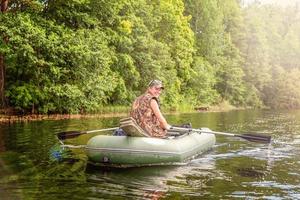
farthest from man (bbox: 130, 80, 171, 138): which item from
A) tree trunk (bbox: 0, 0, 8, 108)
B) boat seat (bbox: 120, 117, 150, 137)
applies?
tree trunk (bbox: 0, 0, 8, 108)

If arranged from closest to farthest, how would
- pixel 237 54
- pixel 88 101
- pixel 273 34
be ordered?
pixel 88 101 → pixel 237 54 → pixel 273 34

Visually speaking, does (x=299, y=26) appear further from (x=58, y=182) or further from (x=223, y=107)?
(x=58, y=182)

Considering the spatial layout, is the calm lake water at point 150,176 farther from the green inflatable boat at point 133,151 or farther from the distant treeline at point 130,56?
the distant treeline at point 130,56

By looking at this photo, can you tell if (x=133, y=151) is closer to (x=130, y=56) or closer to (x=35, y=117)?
(x=35, y=117)

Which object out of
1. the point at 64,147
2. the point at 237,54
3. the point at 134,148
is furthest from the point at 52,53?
the point at 237,54

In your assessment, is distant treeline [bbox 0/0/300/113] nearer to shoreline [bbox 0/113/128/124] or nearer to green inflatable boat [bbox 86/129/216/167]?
shoreline [bbox 0/113/128/124]

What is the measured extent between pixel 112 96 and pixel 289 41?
42.3m

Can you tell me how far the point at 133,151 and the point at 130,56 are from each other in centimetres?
2214

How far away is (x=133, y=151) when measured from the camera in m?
10.0

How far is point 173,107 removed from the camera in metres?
36.6

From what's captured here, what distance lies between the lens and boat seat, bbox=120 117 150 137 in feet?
32.9

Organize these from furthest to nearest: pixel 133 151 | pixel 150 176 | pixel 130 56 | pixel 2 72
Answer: pixel 130 56 < pixel 2 72 < pixel 133 151 < pixel 150 176

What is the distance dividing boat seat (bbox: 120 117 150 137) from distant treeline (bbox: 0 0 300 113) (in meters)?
12.8

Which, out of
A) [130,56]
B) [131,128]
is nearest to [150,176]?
[131,128]
